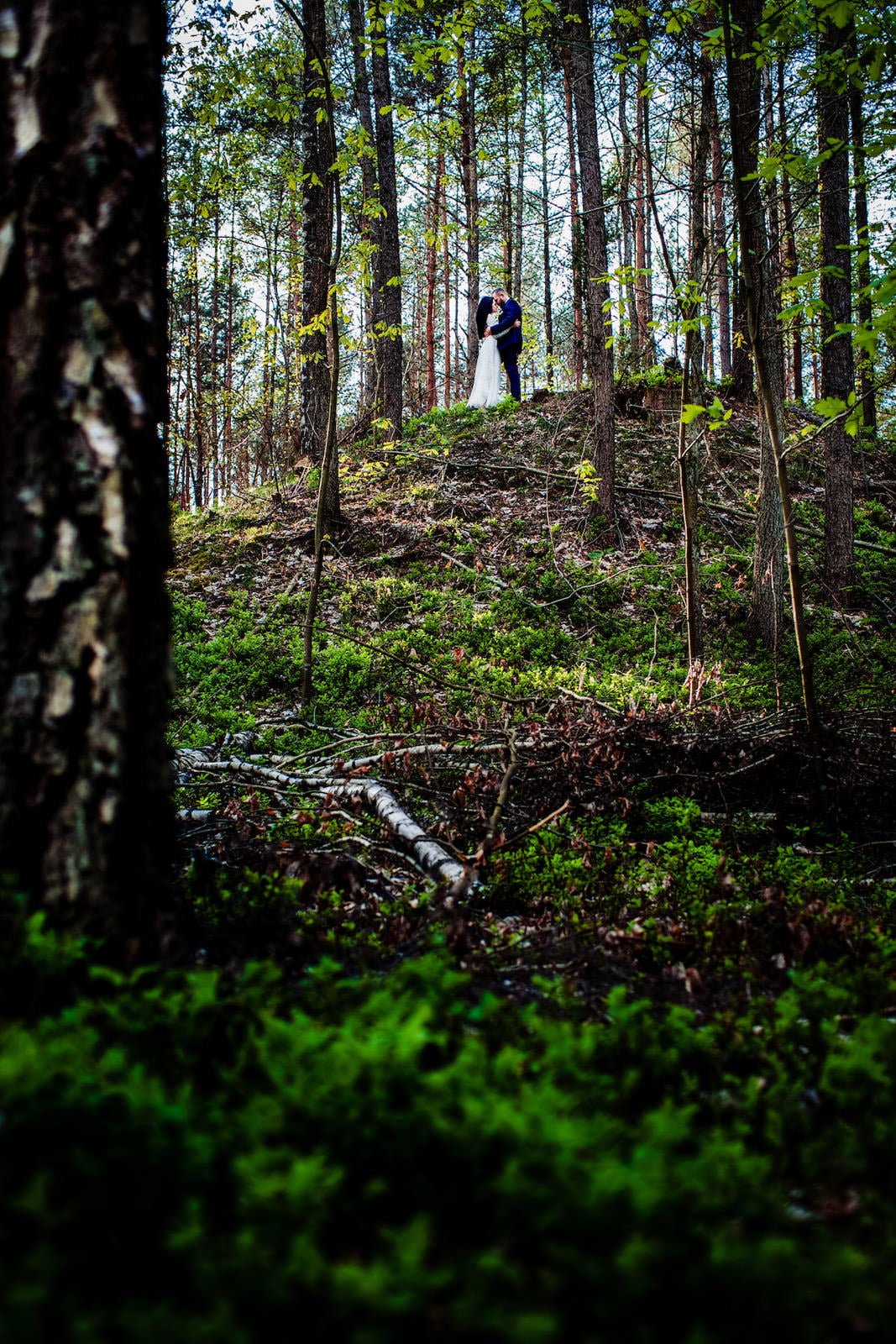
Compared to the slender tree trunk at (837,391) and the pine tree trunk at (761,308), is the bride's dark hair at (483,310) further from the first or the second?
the pine tree trunk at (761,308)

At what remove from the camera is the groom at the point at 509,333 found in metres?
12.6

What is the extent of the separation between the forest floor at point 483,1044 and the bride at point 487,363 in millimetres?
9829

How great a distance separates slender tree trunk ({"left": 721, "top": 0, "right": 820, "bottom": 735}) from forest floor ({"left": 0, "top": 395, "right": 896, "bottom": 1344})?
1.11 metres

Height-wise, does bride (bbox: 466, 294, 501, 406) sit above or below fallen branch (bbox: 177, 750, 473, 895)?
above

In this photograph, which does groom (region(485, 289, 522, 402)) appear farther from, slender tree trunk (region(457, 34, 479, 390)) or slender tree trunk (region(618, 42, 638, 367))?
slender tree trunk (region(618, 42, 638, 367))

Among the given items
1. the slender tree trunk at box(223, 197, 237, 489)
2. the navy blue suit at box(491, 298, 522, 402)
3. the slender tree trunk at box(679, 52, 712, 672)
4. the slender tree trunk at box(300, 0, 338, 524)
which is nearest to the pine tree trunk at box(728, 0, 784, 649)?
the slender tree trunk at box(679, 52, 712, 672)

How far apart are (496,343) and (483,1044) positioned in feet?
44.6

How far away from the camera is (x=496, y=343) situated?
1311 cm

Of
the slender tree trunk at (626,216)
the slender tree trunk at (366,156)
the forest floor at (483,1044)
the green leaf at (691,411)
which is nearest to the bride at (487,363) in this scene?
the slender tree trunk at (366,156)

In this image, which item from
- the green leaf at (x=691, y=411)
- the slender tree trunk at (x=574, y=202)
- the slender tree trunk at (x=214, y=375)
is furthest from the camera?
the slender tree trunk at (x=214, y=375)

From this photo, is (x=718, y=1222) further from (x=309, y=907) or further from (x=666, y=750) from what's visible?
(x=666, y=750)

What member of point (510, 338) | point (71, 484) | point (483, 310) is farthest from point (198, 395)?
point (71, 484)

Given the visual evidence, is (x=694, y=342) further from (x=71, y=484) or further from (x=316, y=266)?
(x=316, y=266)

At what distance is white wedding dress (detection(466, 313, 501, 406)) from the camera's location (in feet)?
43.3
